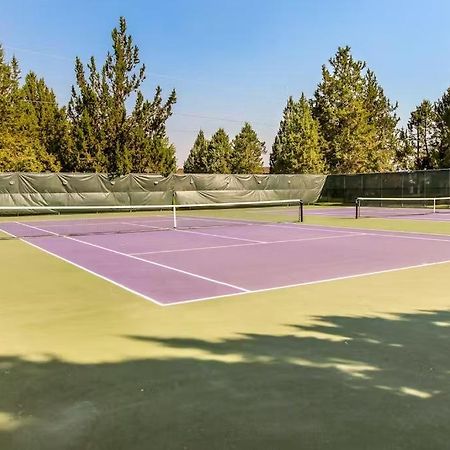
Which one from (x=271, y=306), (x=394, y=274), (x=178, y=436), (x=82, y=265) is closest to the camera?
(x=178, y=436)

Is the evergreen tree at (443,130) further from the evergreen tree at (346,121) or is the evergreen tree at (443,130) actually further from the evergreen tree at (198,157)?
the evergreen tree at (198,157)

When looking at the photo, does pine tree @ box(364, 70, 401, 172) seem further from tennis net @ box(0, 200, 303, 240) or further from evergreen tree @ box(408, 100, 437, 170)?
tennis net @ box(0, 200, 303, 240)

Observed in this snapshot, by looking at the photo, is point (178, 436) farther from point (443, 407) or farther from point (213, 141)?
point (213, 141)

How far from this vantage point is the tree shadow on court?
2463 millimetres

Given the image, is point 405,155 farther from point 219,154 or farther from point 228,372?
point 228,372

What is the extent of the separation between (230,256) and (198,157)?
51.8 meters

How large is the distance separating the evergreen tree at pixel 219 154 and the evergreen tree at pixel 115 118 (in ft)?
78.7

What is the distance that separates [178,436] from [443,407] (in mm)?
1419

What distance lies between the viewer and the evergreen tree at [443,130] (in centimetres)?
4109

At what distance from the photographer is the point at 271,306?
520 cm

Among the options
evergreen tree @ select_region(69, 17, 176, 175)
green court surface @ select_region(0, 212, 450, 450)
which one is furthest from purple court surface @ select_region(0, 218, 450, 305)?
evergreen tree @ select_region(69, 17, 176, 175)

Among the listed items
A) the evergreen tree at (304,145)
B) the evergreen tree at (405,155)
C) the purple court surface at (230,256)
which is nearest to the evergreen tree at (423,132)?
the evergreen tree at (405,155)

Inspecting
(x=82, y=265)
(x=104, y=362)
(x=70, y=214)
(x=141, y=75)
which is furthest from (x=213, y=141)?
(x=104, y=362)

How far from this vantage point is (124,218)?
2139 centimetres
